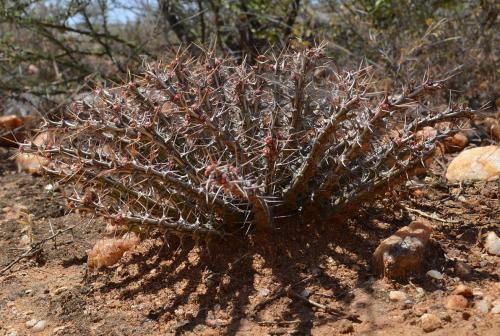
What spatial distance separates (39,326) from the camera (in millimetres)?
3006

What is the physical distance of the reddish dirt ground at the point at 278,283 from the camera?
8.70 ft

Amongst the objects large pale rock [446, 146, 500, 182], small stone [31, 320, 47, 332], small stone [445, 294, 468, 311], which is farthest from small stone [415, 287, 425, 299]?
small stone [31, 320, 47, 332]

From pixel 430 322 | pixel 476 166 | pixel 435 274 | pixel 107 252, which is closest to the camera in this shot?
pixel 430 322

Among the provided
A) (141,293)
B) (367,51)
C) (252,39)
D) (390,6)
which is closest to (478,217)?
(141,293)

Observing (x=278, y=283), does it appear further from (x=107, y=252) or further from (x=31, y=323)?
(x=31, y=323)

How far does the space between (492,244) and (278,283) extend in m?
1.02

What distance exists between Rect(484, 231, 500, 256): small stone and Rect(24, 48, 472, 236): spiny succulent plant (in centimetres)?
49

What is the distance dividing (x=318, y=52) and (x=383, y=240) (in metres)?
0.99

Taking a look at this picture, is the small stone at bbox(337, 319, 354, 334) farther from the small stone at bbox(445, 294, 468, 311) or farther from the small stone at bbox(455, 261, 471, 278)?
the small stone at bbox(455, 261, 471, 278)

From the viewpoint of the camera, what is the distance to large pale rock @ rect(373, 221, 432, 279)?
9.17 feet

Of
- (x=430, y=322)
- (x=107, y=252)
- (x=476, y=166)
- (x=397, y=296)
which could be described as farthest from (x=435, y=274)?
(x=107, y=252)

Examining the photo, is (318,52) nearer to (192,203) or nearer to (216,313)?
(192,203)

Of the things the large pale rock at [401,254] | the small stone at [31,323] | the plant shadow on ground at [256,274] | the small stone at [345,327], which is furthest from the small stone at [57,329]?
the large pale rock at [401,254]

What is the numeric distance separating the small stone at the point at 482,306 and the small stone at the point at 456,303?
0.05 metres
